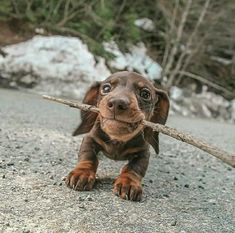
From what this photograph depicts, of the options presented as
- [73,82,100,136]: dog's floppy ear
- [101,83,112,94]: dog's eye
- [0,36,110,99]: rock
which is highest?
[101,83,112,94]: dog's eye

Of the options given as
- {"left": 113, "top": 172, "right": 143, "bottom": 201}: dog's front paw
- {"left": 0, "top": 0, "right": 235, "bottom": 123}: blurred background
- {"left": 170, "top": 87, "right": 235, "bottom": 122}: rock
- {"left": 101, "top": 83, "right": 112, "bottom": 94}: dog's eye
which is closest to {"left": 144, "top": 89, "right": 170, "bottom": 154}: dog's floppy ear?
{"left": 101, "top": 83, "right": 112, "bottom": 94}: dog's eye

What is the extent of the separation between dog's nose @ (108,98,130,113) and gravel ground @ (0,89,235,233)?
53cm

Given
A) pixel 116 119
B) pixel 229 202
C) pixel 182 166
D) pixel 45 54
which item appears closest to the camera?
pixel 116 119

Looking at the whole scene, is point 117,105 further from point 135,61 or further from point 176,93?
point 176,93

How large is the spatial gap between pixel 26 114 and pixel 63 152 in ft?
8.41

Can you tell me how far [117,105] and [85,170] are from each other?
1.80ft

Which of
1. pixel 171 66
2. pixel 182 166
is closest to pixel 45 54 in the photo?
pixel 171 66

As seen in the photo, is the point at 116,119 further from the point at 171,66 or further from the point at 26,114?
the point at 171,66

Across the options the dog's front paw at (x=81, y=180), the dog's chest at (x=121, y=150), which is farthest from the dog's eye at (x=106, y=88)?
the dog's front paw at (x=81, y=180)

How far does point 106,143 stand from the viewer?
3.71m

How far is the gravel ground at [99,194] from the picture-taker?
267cm

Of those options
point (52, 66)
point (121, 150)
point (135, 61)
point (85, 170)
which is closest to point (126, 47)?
point (135, 61)

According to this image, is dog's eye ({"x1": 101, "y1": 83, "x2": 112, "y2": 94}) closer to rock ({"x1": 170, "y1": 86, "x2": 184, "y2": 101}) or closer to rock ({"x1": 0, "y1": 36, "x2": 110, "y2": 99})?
rock ({"x1": 0, "y1": 36, "x2": 110, "y2": 99})

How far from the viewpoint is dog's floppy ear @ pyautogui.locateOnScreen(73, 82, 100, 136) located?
155 inches
